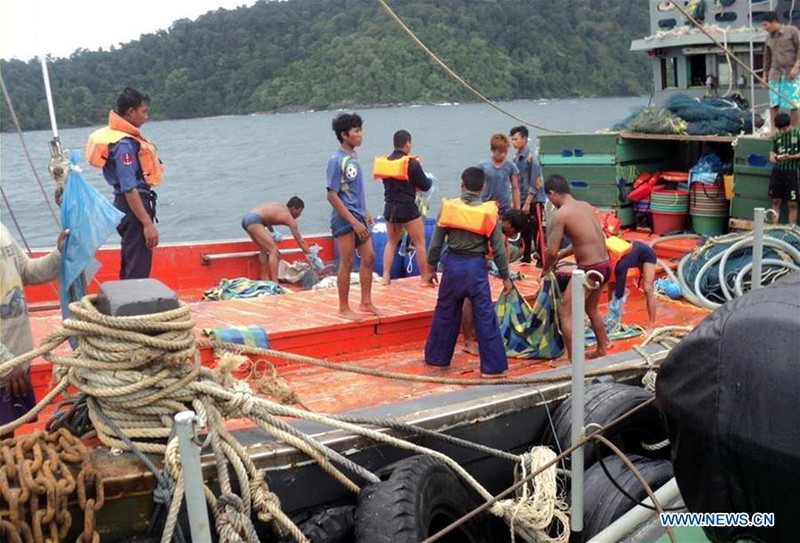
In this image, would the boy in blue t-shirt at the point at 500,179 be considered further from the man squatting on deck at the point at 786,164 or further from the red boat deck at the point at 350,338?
the man squatting on deck at the point at 786,164

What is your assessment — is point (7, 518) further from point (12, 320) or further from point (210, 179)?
point (210, 179)

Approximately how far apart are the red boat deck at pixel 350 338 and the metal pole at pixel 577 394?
210 centimetres

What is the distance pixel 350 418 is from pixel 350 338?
2.71 m

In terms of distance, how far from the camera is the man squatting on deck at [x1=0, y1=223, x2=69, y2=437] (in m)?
4.31

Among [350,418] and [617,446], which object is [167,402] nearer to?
[350,418]

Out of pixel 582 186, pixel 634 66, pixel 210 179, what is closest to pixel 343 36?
pixel 210 179

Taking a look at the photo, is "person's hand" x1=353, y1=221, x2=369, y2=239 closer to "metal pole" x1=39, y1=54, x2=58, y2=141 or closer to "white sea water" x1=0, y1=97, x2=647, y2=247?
Result: "metal pole" x1=39, y1=54, x2=58, y2=141

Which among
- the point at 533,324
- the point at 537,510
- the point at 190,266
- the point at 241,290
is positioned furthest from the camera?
the point at 190,266

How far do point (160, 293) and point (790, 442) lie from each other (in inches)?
104

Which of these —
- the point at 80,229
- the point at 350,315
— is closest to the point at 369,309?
the point at 350,315

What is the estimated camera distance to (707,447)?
98.7 inches

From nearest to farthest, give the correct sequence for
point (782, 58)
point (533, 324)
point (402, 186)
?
point (533, 324)
point (402, 186)
point (782, 58)

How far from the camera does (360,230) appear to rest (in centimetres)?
690

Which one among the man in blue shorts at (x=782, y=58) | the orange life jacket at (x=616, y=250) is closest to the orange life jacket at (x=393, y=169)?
the orange life jacket at (x=616, y=250)
